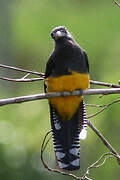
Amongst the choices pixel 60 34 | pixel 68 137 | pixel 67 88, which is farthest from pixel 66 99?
pixel 60 34

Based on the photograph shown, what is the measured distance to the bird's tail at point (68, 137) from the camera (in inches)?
215

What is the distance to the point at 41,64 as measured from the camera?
1772 centimetres

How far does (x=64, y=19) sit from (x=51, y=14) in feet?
1.61

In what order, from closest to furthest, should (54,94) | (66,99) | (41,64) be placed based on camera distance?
1. (54,94)
2. (66,99)
3. (41,64)

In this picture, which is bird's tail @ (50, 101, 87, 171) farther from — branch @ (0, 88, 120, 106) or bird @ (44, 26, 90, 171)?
branch @ (0, 88, 120, 106)

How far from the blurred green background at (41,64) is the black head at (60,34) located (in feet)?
12.2

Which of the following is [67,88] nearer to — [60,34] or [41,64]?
[60,34]

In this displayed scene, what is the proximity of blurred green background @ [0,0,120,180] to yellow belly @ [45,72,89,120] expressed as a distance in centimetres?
374

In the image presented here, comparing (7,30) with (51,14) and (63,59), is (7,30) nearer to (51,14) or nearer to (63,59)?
(51,14)

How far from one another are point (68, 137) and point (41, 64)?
479 inches

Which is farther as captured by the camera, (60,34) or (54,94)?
(60,34)

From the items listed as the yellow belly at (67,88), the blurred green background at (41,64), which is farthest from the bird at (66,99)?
the blurred green background at (41,64)

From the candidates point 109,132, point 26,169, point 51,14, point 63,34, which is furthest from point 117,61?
point 63,34

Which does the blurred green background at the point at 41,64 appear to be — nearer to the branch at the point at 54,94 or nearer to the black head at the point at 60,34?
the black head at the point at 60,34
